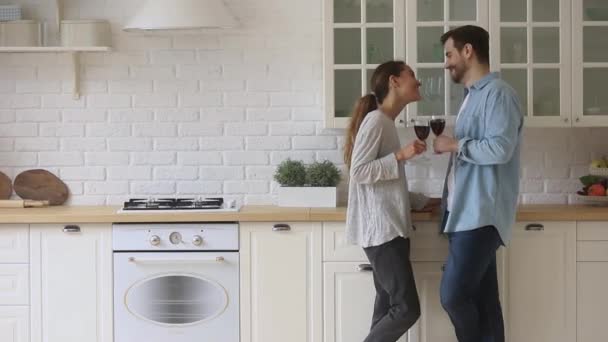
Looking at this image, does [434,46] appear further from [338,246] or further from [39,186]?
[39,186]

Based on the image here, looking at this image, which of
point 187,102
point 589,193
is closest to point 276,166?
point 187,102

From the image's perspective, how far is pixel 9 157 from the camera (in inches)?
185

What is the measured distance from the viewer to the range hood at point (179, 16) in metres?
4.07

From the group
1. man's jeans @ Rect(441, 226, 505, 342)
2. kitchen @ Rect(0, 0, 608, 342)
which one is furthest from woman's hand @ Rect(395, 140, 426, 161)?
kitchen @ Rect(0, 0, 608, 342)

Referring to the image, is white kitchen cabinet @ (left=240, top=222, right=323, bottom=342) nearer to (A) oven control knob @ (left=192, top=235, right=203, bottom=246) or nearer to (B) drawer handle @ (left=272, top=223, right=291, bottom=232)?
(B) drawer handle @ (left=272, top=223, right=291, bottom=232)

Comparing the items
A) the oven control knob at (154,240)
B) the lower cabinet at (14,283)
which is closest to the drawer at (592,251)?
the oven control knob at (154,240)

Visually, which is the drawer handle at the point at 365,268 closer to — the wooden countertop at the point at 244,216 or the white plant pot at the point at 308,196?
the wooden countertop at the point at 244,216

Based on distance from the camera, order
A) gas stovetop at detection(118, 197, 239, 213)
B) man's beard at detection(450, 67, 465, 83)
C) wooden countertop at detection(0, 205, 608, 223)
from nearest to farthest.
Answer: man's beard at detection(450, 67, 465, 83) → wooden countertop at detection(0, 205, 608, 223) → gas stovetop at detection(118, 197, 239, 213)

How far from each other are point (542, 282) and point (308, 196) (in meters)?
1.22

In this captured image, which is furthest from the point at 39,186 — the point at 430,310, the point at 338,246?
the point at 430,310

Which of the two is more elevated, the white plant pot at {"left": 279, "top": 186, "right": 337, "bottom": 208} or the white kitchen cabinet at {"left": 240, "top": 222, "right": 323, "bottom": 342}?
the white plant pot at {"left": 279, "top": 186, "right": 337, "bottom": 208}

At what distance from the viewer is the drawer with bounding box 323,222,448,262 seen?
409 centimetres

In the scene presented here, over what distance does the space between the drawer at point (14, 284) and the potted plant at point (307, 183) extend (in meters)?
1.31

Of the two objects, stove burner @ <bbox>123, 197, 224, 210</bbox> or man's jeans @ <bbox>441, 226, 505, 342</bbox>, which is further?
stove burner @ <bbox>123, 197, 224, 210</bbox>
